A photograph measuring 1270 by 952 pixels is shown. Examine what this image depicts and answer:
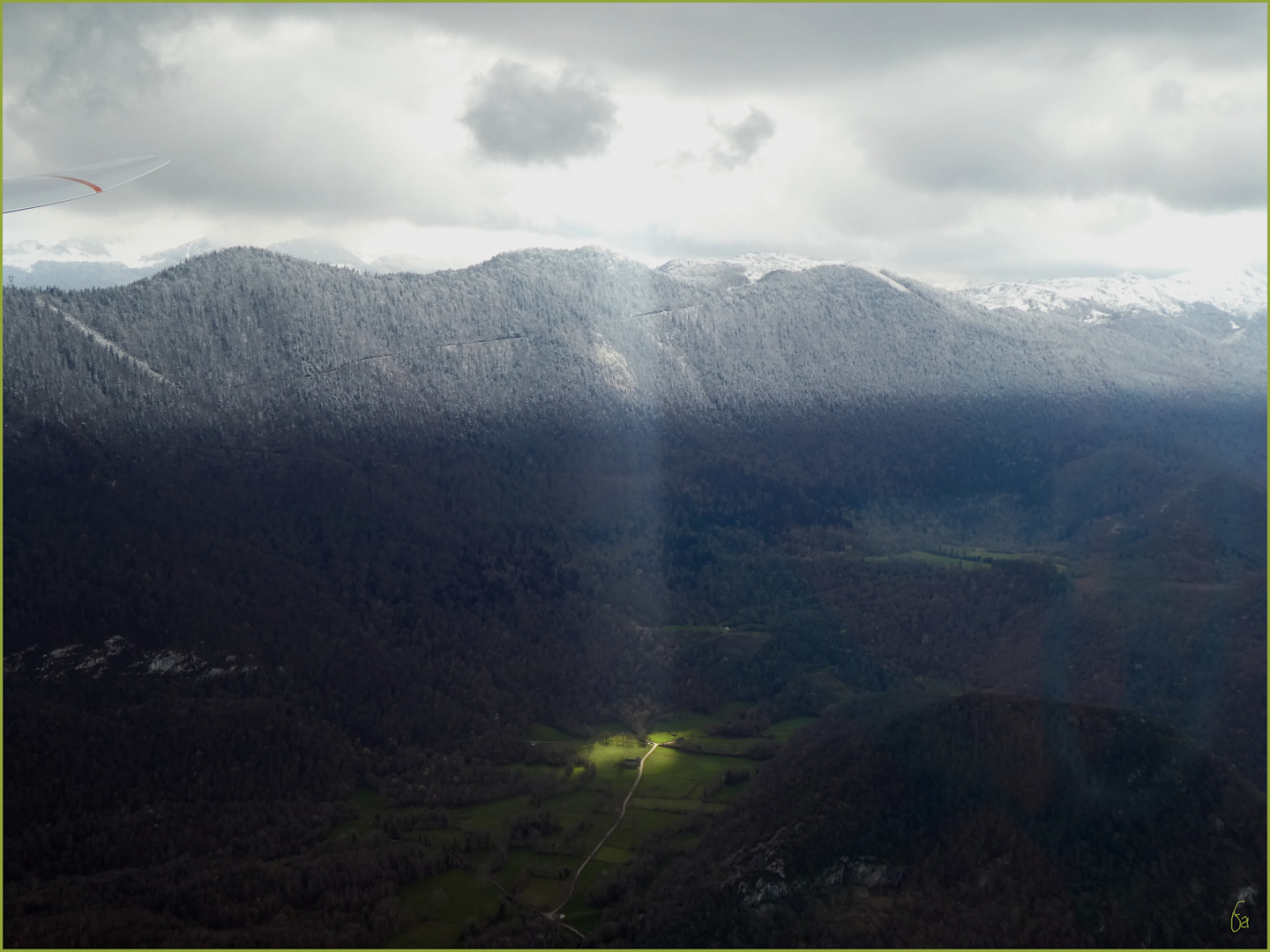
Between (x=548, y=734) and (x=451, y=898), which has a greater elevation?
(x=451, y=898)

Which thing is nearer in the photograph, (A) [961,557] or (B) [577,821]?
(B) [577,821]

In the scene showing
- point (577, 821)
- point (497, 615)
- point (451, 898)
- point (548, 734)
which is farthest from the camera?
point (497, 615)

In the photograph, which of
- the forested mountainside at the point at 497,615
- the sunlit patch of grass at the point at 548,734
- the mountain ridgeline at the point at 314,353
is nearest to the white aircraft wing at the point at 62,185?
the forested mountainside at the point at 497,615

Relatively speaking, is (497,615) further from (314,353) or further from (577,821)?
(314,353)

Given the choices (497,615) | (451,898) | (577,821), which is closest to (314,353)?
(497,615)

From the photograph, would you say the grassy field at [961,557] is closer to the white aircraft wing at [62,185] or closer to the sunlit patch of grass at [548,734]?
the sunlit patch of grass at [548,734]

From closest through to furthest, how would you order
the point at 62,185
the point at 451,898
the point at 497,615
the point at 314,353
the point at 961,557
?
the point at 62,185 → the point at 451,898 → the point at 497,615 → the point at 961,557 → the point at 314,353

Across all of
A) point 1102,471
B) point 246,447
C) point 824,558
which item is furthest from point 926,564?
point 246,447
